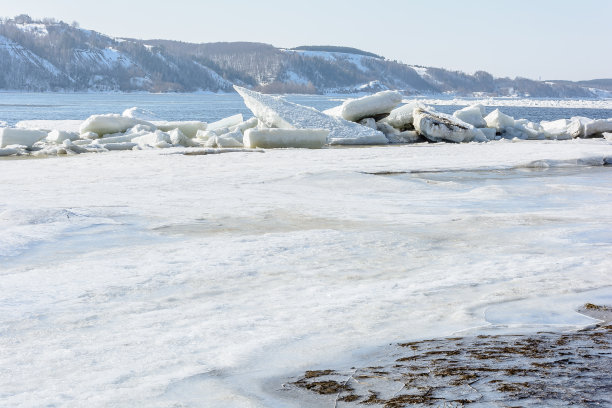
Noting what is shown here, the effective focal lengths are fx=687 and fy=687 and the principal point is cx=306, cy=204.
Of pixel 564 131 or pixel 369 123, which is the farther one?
pixel 564 131

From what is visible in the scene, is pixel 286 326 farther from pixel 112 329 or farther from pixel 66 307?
pixel 66 307

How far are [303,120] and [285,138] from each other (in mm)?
1334

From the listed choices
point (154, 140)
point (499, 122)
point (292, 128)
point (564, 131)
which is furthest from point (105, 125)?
point (564, 131)

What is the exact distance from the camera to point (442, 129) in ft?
56.9

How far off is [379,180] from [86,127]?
Result: 10472mm

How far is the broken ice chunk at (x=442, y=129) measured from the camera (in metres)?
17.3

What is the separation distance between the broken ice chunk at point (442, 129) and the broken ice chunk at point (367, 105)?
100 cm

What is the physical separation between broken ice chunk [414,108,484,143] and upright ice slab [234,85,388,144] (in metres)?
1.43

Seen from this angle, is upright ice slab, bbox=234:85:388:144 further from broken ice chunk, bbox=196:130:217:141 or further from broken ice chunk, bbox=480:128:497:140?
broken ice chunk, bbox=480:128:497:140

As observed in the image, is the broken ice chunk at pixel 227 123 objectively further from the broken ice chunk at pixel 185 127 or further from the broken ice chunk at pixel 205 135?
the broken ice chunk at pixel 205 135

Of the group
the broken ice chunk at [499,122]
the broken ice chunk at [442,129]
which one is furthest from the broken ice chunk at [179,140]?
the broken ice chunk at [499,122]

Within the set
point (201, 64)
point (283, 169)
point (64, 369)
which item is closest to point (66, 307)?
point (64, 369)

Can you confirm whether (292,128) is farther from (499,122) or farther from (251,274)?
(251,274)

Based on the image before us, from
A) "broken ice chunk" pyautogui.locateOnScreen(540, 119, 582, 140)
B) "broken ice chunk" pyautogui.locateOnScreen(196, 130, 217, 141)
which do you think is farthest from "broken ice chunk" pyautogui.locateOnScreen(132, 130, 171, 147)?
"broken ice chunk" pyautogui.locateOnScreen(540, 119, 582, 140)
